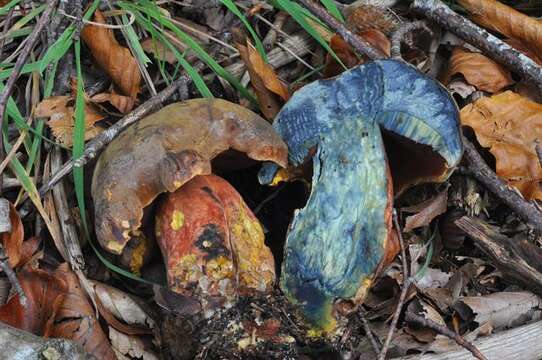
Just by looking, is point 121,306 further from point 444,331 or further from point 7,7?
point 7,7

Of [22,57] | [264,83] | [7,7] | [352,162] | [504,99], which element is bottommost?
[504,99]

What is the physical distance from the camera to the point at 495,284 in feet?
8.76

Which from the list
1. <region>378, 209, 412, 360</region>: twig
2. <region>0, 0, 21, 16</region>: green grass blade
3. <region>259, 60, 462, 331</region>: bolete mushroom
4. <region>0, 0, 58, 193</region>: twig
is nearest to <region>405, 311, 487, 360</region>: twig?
<region>378, 209, 412, 360</region>: twig

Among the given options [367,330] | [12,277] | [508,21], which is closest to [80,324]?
[12,277]

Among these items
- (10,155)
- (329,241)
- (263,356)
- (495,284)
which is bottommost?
(495,284)

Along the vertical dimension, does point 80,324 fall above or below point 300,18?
below

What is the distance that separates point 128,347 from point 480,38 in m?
1.84

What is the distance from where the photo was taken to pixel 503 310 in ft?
8.31

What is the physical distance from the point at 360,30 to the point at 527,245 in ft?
3.62

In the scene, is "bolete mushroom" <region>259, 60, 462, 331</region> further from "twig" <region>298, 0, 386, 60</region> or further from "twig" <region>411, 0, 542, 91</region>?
"twig" <region>411, 0, 542, 91</region>

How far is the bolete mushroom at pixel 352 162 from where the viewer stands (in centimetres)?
223

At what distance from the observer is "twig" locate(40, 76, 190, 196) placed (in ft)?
8.07

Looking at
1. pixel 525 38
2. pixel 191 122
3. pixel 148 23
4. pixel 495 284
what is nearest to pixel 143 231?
pixel 191 122

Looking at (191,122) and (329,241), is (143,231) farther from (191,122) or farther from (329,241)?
(329,241)
